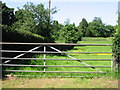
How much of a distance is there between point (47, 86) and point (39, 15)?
470 inches

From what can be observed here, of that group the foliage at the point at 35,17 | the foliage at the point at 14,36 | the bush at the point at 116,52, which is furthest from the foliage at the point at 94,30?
the bush at the point at 116,52

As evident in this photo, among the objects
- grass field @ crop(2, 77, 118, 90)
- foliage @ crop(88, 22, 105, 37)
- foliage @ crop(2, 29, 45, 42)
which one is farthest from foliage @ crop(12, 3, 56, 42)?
foliage @ crop(88, 22, 105, 37)

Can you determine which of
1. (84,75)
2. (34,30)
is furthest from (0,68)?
(34,30)

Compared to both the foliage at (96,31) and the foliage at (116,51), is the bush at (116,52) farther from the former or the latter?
the foliage at (96,31)

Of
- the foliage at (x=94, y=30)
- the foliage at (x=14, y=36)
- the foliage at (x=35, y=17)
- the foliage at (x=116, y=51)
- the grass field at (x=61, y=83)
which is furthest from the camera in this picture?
the foliage at (x=94, y=30)

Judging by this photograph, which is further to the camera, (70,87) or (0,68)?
(0,68)

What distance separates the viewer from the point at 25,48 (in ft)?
33.8

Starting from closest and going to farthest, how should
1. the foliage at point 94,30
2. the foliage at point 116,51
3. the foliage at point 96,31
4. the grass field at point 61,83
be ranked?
the grass field at point 61,83 → the foliage at point 116,51 → the foliage at point 94,30 → the foliage at point 96,31

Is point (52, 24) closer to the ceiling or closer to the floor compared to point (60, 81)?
closer to the ceiling

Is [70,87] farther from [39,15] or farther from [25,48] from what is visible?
[39,15]

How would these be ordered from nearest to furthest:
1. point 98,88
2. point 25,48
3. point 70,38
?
1. point 98,88
2. point 25,48
3. point 70,38

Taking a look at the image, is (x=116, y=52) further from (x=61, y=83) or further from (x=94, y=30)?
(x=94, y=30)

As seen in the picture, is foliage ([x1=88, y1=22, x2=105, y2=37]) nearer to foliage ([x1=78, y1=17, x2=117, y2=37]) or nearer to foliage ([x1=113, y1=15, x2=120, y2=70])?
foliage ([x1=78, y1=17, x2=117, y2=37])

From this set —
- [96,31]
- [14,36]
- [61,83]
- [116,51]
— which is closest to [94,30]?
[96,31]
